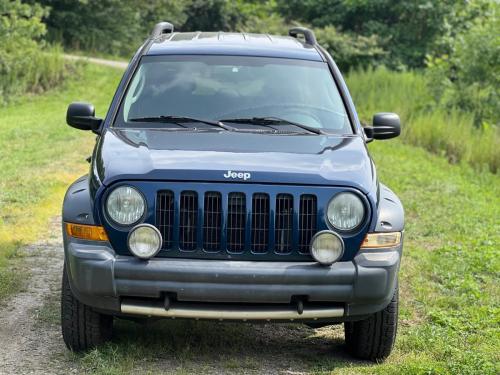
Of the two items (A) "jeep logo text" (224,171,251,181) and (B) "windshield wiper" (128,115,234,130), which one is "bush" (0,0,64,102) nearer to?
(B) "windshield wiper" (128,115,234,130)

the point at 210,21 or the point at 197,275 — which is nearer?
the point at 197,275

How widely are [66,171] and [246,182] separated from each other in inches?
301

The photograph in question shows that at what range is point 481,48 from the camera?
2028 cm

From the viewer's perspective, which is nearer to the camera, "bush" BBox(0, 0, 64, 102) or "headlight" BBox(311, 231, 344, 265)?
"headlight" BBox(311, 231, 344, 265)

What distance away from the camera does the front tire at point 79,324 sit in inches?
212

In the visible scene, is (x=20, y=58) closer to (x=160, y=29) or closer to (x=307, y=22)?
(x=160, y=29)

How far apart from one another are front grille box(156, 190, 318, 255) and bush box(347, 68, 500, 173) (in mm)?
10771

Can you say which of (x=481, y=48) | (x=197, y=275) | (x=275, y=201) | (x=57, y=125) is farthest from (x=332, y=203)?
(x=481, y=48)

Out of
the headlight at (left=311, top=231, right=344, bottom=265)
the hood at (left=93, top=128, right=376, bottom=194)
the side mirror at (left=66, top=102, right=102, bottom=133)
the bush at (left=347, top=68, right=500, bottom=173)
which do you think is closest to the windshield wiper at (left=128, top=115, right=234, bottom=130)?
the hood at (left=93, top=128, right=376, bottom=194)

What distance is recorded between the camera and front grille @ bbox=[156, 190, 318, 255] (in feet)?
16.6

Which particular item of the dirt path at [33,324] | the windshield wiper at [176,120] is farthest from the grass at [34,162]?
the windshield wiper at [176,120]

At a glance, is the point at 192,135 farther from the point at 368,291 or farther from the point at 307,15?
the point at 307,15

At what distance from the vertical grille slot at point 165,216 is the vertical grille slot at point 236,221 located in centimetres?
30

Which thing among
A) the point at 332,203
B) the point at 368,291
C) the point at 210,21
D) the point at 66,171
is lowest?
the point at 210,21
